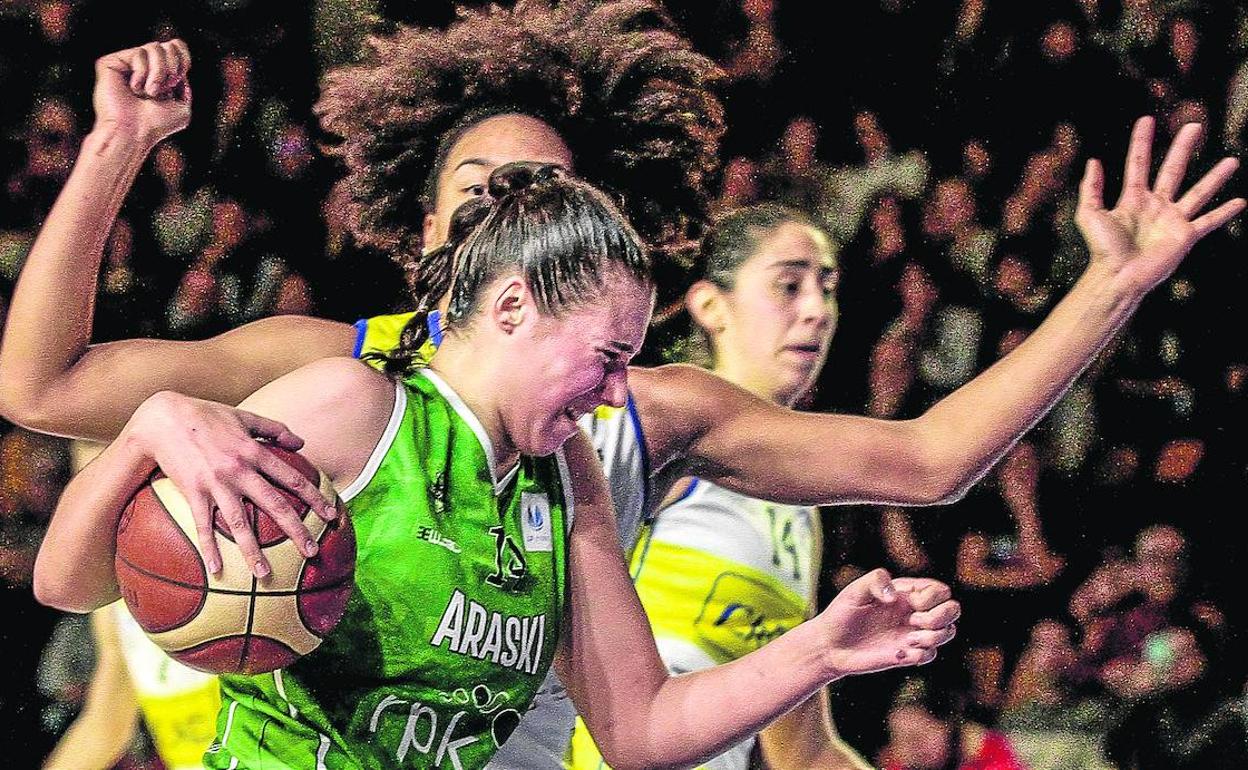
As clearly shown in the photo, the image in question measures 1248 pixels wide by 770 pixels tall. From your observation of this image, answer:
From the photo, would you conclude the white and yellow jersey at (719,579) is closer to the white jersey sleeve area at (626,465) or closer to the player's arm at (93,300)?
the white jersey sleeve area at (626,465)

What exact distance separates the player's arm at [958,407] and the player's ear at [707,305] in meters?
1.12

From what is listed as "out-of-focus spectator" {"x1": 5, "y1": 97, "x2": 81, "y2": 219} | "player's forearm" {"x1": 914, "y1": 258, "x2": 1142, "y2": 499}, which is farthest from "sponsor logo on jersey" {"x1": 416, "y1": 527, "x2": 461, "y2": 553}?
"out-of-focus spectator" {"x1": 5, "y1": 97, "x2": 81, "y2": 219}

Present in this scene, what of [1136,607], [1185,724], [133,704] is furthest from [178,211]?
[1185,724]

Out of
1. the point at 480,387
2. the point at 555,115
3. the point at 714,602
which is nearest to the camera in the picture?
the point at 480,387

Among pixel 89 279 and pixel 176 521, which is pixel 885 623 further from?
pixel 89 279

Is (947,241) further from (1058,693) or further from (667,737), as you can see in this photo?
(667,737)

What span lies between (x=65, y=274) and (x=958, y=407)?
1.18m

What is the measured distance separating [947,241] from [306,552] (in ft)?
11.3

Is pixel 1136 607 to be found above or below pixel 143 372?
below

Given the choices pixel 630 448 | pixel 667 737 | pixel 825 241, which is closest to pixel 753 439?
pixel 630 448

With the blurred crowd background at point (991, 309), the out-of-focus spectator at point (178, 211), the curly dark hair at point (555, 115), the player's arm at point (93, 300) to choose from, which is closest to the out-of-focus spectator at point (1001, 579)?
the blurred crowd background at point (991, 309)

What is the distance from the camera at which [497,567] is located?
181 cm

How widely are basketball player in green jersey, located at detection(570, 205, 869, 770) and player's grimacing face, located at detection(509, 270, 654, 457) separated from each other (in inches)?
52.1

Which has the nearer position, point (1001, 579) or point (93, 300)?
point (93, 300)
